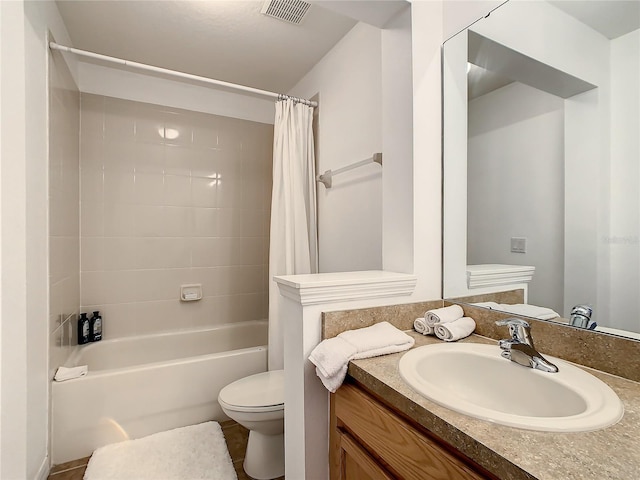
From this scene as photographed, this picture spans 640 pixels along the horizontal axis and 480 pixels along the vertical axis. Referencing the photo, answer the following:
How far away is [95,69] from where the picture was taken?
2.25 metres

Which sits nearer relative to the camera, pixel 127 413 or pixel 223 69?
pixel 127 413

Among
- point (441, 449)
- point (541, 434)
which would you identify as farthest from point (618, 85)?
point (441, 449)

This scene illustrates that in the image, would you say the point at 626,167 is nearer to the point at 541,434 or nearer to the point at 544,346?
the point at 544,346

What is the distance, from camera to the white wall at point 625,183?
31.2 inches

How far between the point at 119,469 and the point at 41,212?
1288 millimetres

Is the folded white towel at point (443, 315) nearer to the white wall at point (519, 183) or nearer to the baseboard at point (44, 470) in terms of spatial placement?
the white wall at point (519, 183)

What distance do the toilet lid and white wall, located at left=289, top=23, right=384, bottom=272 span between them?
0.75 meters

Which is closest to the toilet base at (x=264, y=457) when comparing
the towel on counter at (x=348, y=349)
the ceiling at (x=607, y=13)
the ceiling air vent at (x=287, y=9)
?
the towel on counter at (x=348, y=349)

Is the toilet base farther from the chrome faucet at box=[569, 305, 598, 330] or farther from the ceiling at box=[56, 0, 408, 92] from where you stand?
the ceiling at box=[56, 0, 408, 92]

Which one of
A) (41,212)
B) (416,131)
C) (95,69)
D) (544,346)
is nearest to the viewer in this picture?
(544,346)

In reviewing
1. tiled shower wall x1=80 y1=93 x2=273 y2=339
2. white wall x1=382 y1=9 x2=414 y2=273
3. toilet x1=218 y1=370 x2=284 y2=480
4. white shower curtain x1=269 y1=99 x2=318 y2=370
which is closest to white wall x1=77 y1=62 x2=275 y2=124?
tiled shower wall x1=80 y1=93 x2=273 y2=339

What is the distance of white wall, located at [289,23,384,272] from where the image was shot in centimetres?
170

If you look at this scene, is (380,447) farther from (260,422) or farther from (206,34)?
(206,34)

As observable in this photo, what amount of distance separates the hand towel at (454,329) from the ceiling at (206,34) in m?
1.21
